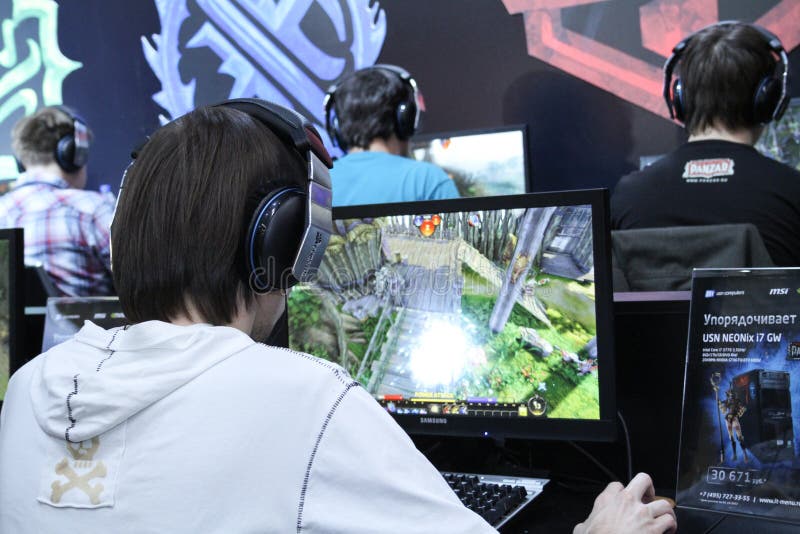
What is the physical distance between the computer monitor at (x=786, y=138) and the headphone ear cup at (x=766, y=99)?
100cm

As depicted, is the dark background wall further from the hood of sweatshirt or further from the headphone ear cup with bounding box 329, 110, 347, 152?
the hood of sweatshirt

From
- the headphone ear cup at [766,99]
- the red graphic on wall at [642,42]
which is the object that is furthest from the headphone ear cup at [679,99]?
the red graphic on wall at [642,42]

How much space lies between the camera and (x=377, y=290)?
1.44m

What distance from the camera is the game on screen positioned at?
1.29 meters

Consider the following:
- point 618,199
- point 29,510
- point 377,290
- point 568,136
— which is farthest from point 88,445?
point 568,136

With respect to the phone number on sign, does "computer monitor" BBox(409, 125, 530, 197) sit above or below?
above

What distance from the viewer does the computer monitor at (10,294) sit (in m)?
1.71

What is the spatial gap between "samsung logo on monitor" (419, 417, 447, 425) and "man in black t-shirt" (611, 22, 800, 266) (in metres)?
1.01

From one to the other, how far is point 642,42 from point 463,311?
105 inches

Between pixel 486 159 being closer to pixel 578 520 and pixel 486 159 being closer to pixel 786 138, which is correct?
pixel 786 138

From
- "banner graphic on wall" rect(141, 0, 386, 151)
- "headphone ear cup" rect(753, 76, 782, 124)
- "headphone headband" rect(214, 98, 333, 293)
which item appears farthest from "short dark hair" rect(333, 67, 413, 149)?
"banner graphic on wall" rect(141, 0, 386, 151)

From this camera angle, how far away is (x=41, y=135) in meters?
3.26

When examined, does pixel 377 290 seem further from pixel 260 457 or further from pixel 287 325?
pixel 260 457

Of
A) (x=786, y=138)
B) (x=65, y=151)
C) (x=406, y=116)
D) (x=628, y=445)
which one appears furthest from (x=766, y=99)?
(x=65, y=151)
